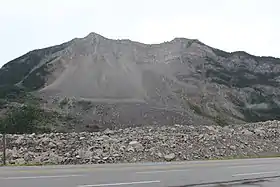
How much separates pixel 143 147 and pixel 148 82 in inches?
2740

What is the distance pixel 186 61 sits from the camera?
11388 centimetres

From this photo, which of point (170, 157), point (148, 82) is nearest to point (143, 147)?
point (170, 157)

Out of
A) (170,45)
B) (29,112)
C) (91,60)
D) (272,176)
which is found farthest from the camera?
(170,45)

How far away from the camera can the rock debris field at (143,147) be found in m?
27.7

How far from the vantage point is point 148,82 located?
9838cm

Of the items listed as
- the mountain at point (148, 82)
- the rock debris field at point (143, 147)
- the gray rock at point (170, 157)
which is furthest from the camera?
the mountain at point (148, 82)

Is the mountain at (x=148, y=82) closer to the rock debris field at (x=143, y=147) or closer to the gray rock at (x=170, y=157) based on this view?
the rock debris field at (x=143, y=147)

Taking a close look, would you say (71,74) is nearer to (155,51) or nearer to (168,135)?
(155,51)

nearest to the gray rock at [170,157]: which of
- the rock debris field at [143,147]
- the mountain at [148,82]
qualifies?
the rock debris field at [143,147]

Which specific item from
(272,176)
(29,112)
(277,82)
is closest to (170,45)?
(277,82)

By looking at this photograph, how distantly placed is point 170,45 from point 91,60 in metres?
28.6

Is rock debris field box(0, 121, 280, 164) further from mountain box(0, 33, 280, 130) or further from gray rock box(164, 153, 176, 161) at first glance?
mountain box(0, 33, 280, 130)

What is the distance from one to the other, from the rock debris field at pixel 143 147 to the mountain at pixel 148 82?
32.4 meters

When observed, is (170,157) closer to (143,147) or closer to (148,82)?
(143,147)
